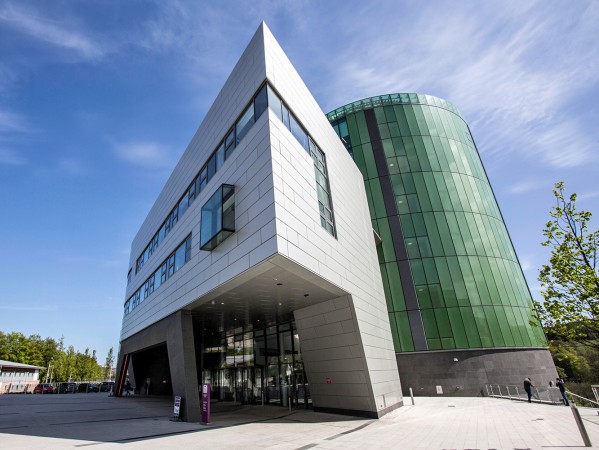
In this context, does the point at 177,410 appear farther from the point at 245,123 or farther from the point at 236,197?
the point at 245,123

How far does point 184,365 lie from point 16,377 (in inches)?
2254

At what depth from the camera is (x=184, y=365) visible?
1516 cm

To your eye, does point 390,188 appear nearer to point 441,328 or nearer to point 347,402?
point 441,328

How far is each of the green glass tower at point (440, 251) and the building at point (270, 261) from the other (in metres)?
2.78

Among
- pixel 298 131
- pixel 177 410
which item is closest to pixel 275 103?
pixel 298 131

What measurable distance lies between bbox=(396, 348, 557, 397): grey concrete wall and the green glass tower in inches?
3.0

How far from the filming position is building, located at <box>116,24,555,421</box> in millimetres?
12219

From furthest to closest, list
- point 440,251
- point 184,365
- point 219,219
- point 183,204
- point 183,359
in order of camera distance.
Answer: point 440,251 < point 183,204 < point 183,359 < point 184,365 < point 219,219

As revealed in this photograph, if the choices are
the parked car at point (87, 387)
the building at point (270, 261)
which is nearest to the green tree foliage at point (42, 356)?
the parked car at point (87, 387)

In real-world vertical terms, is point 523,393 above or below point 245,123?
below

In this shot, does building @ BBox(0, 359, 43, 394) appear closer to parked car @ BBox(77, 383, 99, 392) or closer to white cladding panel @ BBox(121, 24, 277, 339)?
parked car @ BBox(77, 383, 99, 392)

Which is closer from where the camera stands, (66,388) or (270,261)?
(270,261)

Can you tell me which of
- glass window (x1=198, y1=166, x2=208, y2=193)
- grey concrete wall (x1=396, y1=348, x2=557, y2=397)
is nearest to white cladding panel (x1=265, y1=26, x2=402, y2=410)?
glass window (x1=198, y1=166, x2=208, y2=193)

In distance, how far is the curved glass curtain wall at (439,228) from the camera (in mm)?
27016
